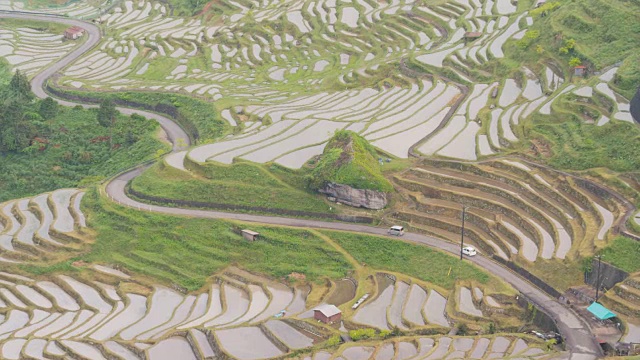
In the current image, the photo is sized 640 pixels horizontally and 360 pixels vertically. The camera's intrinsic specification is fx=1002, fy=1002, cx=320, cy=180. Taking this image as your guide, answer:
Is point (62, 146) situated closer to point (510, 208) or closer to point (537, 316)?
point (510, 208)

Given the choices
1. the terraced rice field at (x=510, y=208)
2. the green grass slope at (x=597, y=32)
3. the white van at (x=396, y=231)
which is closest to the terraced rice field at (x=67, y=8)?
the green grass slope at (x=597, y=32)

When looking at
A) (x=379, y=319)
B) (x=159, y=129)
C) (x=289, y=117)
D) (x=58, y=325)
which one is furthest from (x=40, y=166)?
(x=379, y=319)

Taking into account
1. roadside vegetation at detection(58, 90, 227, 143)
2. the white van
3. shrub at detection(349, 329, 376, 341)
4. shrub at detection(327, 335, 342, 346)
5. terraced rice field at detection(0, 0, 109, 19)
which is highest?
terraced rice field at detection(0, 0, 109, 19)

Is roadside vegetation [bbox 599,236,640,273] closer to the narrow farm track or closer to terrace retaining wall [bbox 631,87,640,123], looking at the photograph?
the narrow farm track

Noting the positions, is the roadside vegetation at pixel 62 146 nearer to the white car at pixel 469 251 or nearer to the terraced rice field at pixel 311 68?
the terraced rice field at pixel 311 68

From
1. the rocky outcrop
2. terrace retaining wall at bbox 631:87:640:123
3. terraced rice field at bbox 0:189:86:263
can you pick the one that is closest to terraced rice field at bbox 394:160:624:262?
the rocky outcrop
